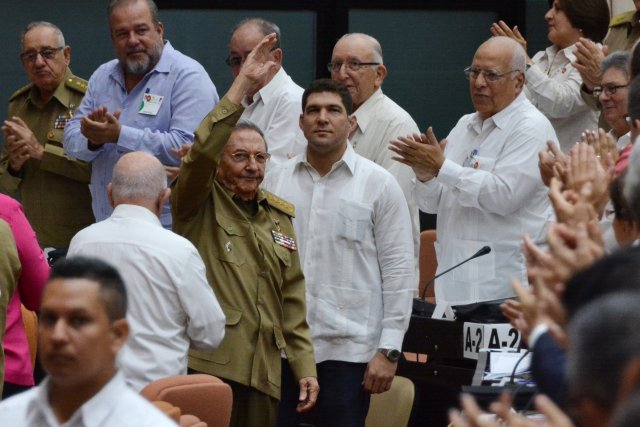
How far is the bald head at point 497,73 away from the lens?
6.62m

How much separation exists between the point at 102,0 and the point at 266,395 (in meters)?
4.56

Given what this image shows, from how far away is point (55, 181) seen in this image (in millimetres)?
7453

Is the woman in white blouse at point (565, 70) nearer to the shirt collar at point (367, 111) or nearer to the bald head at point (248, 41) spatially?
the shirt collar at point (367, 111)

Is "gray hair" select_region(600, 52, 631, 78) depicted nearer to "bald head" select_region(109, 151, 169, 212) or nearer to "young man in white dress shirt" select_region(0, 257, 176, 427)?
"bald head" select_region(109, 151, 169, 212)

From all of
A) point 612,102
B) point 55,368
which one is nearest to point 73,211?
point 612,102

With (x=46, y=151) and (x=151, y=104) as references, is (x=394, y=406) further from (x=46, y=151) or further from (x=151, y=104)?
(x=46, y=151)

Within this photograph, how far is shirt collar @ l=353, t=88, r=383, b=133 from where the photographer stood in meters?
7.33

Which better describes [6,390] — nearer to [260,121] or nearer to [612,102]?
[260,121]

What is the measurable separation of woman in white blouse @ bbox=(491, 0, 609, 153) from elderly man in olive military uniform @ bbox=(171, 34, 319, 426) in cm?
194

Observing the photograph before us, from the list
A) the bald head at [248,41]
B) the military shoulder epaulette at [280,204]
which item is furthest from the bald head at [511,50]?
the military shoulder epaulette at [280,204]

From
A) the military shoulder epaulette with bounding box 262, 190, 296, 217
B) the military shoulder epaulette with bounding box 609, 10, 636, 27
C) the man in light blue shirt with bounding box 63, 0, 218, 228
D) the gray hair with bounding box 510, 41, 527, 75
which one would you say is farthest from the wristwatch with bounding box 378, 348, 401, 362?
the military shoulder epaulette with bounding box 609, 10, 636, 27

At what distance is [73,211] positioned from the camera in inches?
291

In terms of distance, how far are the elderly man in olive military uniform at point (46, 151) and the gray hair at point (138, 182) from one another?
2230mm

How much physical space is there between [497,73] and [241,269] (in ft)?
5.83
